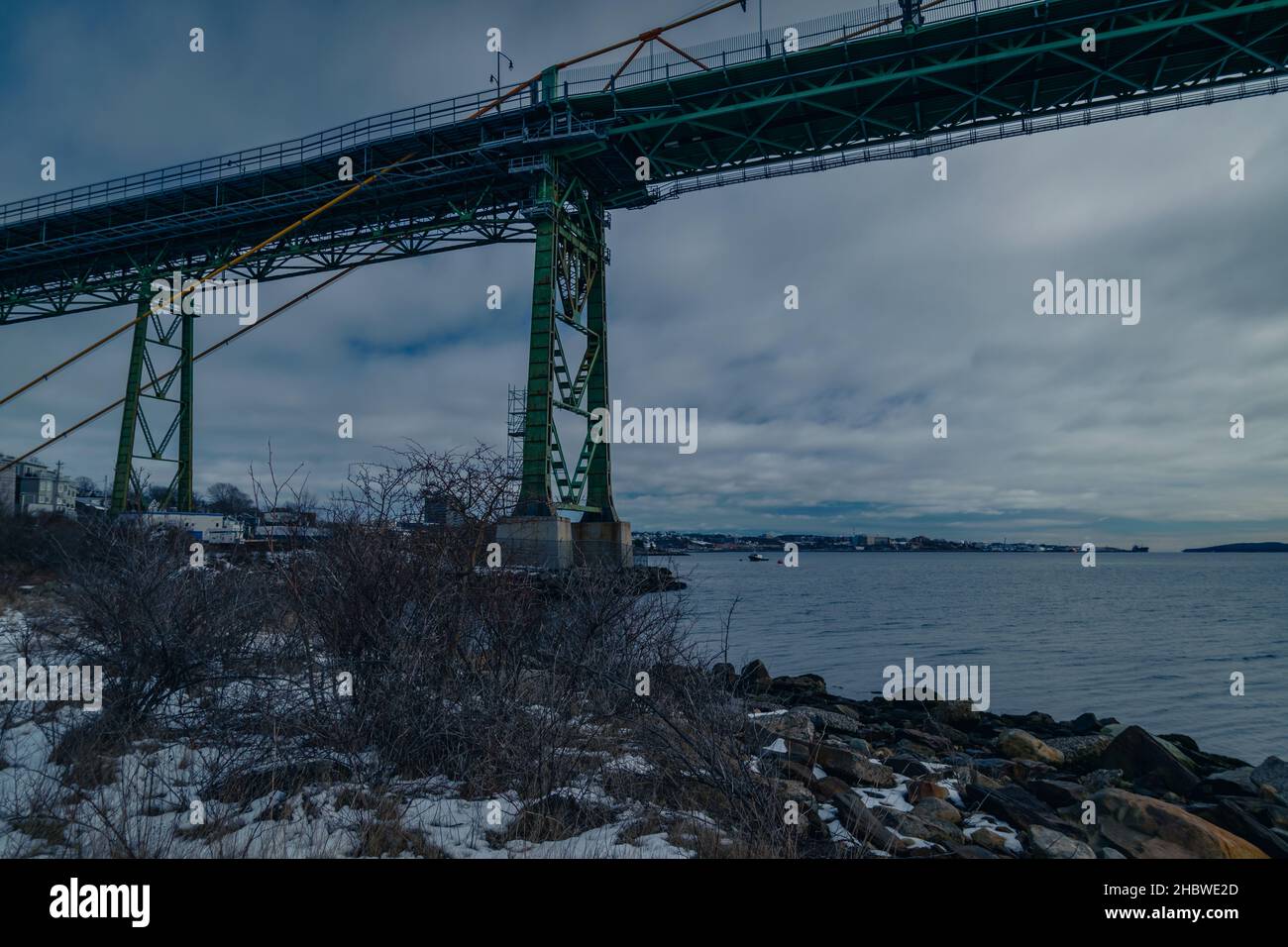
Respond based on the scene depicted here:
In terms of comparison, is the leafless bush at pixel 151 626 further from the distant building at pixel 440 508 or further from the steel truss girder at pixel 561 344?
the steel truss girder at pixel 561 344

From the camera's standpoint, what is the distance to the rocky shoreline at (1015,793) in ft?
22.5

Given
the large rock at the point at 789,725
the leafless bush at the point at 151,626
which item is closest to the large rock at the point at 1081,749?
the large rock at the point at 789,725

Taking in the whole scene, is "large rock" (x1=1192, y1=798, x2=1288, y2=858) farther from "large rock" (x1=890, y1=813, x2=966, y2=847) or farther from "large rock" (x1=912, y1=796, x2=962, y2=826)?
"large rock" (x1=890, y1=813, x2=966, y2=847)

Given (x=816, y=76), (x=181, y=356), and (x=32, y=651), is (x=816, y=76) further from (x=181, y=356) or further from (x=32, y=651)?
(x=181, y=356)

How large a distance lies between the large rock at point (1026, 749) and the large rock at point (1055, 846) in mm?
4864

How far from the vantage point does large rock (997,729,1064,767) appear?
11531 millimetres

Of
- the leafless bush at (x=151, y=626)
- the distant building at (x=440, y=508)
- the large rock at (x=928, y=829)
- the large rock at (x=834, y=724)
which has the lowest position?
the large rock at (x=834, y=724)

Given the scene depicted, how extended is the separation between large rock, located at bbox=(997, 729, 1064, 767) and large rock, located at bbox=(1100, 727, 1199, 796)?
0.67 m

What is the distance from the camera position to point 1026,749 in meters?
11.7

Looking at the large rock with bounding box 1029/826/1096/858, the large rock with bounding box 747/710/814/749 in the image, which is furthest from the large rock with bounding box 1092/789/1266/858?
the large rock with bounding box 747/710/814/749

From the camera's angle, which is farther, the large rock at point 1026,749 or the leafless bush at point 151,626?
the large rock at point 1026,749

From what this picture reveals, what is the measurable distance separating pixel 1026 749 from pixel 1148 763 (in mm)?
1665

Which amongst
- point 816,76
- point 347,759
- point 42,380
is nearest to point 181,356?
point 42,380

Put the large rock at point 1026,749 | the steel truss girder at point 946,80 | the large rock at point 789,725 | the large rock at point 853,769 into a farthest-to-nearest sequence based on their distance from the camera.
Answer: the steel truss girder at point 946,80 → the large rock at point 1026,749 → the large rock at point 789,725 → the large rock at point 853,769
